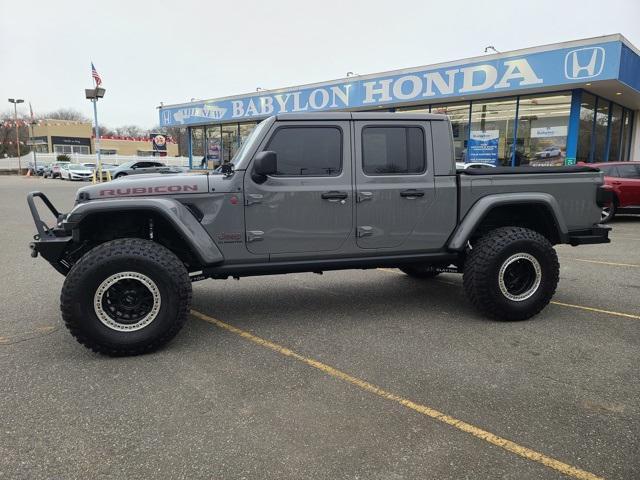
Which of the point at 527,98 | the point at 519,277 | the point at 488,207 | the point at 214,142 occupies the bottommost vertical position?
the point at 519,277

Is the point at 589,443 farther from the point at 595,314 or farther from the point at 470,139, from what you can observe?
the point at 470,139

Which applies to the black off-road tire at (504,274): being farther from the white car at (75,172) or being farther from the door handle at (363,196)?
the white car at (75,172)

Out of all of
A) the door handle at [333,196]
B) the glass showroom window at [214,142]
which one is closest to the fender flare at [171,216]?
the door handle at [333,196]

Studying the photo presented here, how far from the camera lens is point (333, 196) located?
14.5 ft

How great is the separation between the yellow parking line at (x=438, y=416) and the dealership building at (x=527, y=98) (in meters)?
11.6

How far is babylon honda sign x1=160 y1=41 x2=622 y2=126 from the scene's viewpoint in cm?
1371

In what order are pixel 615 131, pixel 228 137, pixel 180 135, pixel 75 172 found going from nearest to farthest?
pixel 615 131 → pixel 228 137 → pixel 75 172 → pixel 180 135

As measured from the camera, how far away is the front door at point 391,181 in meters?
4.54

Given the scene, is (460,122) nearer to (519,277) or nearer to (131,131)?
(519,277)

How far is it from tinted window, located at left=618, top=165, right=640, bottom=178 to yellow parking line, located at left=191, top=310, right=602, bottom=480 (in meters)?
11.8

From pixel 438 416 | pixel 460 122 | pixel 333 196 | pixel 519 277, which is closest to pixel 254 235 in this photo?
pixel 333 196

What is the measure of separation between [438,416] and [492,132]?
16328 millimetres

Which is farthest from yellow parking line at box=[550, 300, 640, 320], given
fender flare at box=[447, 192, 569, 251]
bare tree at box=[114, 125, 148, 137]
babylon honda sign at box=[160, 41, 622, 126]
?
bare tree at box=[114, 125, 148, 137]

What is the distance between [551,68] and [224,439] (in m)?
15.2
